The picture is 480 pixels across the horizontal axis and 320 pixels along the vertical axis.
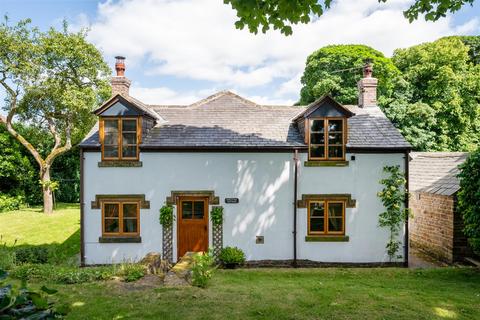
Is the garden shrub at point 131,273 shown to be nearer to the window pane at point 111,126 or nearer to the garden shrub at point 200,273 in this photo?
the garden shrub at point 200,273

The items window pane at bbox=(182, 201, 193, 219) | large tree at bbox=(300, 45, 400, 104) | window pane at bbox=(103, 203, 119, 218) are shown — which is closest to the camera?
window pane at bbox=(103, 203, 119, 218)

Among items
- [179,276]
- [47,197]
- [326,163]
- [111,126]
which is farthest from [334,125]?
[47,197]

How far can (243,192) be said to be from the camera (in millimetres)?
12156

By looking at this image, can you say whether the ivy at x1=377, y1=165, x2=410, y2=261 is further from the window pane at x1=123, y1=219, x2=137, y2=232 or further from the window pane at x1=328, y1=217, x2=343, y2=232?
the window pane at x1=123, y1=219, x2=137, y2=232

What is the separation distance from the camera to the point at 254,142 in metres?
12.2

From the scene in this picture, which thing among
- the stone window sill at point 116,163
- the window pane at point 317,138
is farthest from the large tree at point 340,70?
the stone window sill at point 116,163

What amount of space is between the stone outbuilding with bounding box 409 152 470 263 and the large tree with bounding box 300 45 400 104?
11878 millimetres

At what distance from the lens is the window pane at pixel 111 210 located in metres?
12.0

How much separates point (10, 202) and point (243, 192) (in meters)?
22.6

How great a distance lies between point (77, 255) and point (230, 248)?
706 centimetres

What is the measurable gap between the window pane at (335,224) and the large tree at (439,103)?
53.1 ft

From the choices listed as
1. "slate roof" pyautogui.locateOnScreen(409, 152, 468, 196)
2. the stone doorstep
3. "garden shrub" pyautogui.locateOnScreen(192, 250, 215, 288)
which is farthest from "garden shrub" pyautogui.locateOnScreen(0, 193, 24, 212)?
"slate roof" pyautogui.locateOnScreen(409, 152, 468, 196)

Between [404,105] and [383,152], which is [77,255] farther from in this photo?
[404,105]

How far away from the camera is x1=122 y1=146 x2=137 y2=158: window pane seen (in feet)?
39.5
